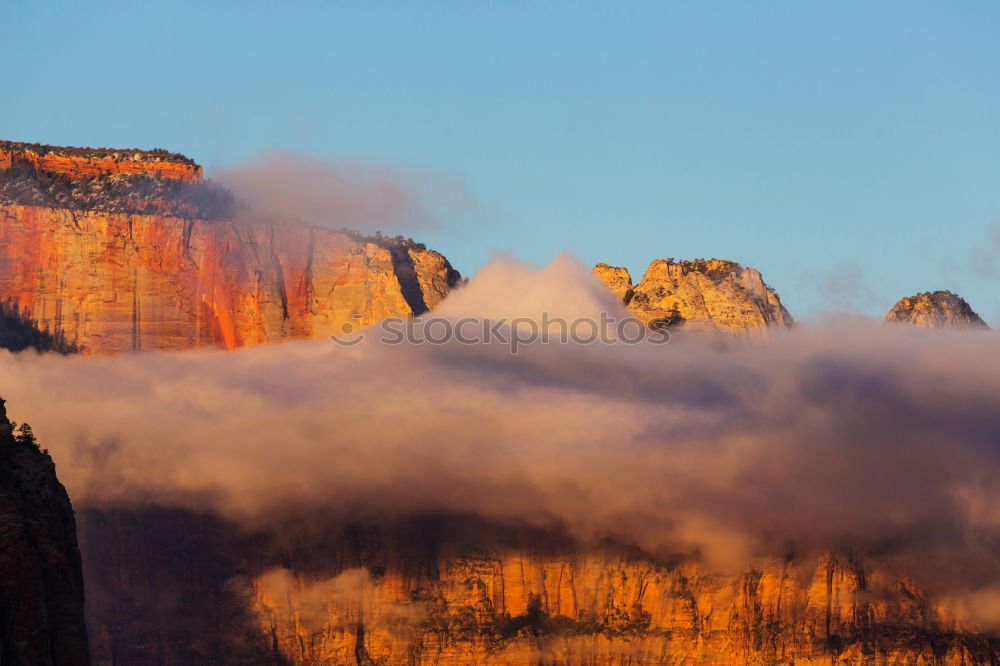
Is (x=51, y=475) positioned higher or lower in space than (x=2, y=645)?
higher

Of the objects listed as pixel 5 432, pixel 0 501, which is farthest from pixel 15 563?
pixel 5 432

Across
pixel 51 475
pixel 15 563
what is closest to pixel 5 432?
pixel 51 475

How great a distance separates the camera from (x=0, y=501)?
141 metres

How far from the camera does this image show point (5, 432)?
150125 mm

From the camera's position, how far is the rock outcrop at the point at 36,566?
13788 centimetres

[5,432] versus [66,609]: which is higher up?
[5,432]

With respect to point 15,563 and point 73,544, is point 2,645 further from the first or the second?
point 73,544

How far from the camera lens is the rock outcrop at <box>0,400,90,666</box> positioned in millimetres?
137875

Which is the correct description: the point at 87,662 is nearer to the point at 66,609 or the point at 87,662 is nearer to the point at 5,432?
the point at 66,609

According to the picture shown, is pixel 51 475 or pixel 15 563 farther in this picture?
pixel 51 475

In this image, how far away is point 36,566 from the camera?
462 feet

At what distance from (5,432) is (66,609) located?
11.2m

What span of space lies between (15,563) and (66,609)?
661cm

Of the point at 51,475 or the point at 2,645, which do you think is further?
the point at 51,475
